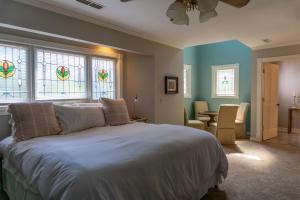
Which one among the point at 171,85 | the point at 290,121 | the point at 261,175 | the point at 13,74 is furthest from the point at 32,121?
the point at 290,121

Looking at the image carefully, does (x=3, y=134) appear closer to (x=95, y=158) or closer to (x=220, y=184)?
(x=95, y=158)

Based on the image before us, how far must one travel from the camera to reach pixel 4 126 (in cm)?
284

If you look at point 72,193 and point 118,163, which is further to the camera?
point 118,163

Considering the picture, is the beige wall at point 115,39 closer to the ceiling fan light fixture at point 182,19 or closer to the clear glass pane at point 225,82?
the ceiling fan light fixture at point 182,19

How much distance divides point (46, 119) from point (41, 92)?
0.90m

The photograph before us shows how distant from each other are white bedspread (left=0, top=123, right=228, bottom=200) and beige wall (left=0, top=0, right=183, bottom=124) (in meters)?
1.42

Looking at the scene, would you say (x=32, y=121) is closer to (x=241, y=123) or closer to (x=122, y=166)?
(x=122, y=166)

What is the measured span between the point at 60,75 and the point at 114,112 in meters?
1.15

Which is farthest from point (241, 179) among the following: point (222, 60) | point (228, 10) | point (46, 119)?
point (222, 60)

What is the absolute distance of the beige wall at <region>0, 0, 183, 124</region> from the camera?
249 cm

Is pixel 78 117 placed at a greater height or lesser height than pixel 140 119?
greater

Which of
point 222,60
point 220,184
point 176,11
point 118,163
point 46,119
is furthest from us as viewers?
point 222,60

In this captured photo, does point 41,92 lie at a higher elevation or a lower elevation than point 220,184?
higher

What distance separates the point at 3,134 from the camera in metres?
2.83
